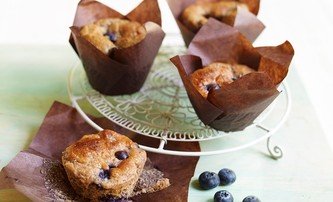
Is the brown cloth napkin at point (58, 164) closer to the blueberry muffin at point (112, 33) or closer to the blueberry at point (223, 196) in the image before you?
the blueberry at point (223, 196)

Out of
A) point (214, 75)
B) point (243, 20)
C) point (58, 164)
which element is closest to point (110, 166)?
point (58, 164)

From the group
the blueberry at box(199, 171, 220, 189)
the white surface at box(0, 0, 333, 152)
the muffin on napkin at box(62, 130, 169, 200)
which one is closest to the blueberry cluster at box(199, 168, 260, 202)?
the blueberry at box(199, 171, 220, 189)

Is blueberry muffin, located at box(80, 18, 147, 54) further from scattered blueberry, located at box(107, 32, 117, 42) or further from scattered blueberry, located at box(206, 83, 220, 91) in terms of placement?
scattered blueberry, located at box(206, 83, 220, 91)

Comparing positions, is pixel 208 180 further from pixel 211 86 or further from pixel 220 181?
pixel 211 86

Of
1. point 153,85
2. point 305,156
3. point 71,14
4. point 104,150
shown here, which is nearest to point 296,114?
point 305,156

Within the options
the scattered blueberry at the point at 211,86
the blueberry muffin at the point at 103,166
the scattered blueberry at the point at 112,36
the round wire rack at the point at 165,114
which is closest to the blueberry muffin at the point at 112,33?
the scattered blueberry at the point at 112,36

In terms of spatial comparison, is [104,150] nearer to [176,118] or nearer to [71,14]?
[176,118]
